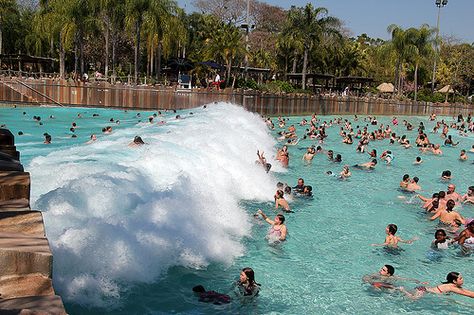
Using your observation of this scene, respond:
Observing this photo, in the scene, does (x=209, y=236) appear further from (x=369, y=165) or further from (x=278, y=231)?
(x=369, y=165)

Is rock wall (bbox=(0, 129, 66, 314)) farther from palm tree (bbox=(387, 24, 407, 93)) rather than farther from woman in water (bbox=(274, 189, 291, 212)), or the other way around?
palm tree (bbox=(387, 24, 407, 93))

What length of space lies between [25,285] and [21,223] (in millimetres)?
801

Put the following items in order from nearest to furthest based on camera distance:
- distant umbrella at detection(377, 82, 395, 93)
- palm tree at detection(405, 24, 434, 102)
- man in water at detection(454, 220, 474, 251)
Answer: man in water at detection(454, 220, 474, 251) → palm tree at detection(405, 24, 434, 102) → distant umbrella at detection(377, 82, 395, 93)

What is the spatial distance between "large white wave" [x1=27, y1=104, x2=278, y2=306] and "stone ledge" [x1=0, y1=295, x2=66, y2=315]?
3.27 metres

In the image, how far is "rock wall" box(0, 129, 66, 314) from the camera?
10.3 feet

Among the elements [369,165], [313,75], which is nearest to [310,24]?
[313,75]

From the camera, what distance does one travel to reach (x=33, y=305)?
3.11 meters

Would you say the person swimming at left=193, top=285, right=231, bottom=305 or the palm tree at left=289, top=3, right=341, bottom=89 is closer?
the person swimming at left=193, top=285, right=231, bottom=305

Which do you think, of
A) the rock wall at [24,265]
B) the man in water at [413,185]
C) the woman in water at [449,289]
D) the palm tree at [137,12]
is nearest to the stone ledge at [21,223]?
the rock wall at [24,265]

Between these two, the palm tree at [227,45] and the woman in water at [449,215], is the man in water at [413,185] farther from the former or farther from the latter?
the palm tree at [227,45]

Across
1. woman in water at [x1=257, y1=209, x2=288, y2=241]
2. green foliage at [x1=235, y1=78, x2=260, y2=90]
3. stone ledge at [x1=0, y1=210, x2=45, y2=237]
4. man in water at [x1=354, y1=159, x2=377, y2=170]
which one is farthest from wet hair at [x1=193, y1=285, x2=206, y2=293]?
green foliage at [x1=235, y1=78, x2=260, y2=90]

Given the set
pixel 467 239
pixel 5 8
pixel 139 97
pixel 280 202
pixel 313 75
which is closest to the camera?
pixel 467 239

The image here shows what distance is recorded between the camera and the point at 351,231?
11359 mm

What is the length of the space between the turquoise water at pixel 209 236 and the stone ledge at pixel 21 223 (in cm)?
228
